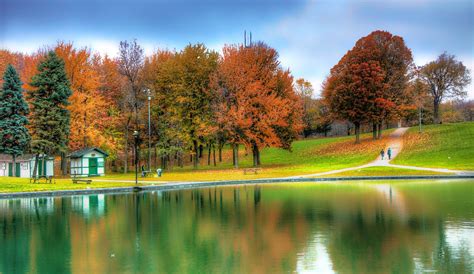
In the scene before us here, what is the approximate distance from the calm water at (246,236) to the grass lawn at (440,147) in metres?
29.0

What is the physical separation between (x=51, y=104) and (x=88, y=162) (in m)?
7.39

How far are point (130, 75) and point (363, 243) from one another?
48413 mm

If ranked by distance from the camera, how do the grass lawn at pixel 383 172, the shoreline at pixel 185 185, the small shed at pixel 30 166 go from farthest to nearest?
the small shed at pixel 30 166 < the grass lawn at pixel 383 172 < the shoreline at pixel 185 185

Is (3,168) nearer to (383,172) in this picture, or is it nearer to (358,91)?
(383,172)

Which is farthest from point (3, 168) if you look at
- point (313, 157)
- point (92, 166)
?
point (313, 157)

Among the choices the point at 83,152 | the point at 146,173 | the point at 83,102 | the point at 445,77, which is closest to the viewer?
the point at 146,173

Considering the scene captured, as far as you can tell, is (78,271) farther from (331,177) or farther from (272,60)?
(272,60)

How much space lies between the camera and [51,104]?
47.9m

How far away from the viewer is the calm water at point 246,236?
37.6 feet

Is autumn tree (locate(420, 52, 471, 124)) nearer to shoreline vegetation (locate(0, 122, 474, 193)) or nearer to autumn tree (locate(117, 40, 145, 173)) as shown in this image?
shoreline vegetation (locate(0, 122, 474, 193))

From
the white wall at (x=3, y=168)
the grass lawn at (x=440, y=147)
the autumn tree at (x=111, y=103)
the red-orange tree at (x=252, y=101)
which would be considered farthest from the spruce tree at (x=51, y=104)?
the grass lawn at (x=440, y=147)

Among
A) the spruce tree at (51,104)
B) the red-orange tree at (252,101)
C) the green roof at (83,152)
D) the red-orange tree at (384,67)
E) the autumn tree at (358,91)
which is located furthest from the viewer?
the red-orange tree at (384,67)

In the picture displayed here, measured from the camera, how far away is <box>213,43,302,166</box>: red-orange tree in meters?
54.8

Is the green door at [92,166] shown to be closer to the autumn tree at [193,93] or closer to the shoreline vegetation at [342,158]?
the shoreline vegetation at [342,158]
